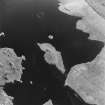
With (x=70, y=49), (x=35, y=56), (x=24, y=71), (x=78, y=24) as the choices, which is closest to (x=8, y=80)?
(x=24, y=71)

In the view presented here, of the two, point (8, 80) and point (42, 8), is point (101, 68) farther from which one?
point (42, 8)

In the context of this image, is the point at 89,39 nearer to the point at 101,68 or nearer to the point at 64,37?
the point at 64,37

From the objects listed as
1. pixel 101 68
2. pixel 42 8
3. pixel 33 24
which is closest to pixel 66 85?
pixel 101 68

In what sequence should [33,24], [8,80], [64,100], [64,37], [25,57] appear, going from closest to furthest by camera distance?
[64,100] → [8,80] → [25,57] → [64,37] → [33,24]

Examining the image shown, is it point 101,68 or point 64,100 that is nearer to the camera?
point 64,100

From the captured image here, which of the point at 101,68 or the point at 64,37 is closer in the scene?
the point at 101,68

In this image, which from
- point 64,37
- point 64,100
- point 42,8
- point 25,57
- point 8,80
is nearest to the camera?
point 64,100
